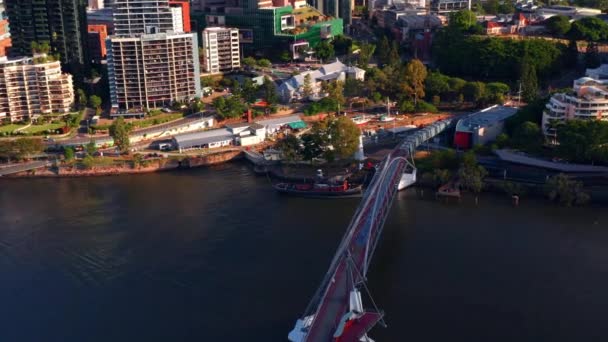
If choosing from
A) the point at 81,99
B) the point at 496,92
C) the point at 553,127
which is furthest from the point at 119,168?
the point at 496,92

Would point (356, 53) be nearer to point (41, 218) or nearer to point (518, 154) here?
point (518, 154)

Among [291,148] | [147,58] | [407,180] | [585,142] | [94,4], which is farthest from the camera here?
[94,4]

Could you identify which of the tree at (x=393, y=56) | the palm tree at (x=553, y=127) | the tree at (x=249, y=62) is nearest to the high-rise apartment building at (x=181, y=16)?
the tree at (x=249, y=62)

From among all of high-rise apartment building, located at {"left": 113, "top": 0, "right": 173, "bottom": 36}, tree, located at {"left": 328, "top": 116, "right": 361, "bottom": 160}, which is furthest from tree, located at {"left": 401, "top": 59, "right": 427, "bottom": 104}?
high-rise apartment building, located at {"left": 113, "top": 0, "right": 173, "bottom": 36}

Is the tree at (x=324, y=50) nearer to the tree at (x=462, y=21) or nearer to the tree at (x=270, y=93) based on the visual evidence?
the tree at (x=462, y=21)

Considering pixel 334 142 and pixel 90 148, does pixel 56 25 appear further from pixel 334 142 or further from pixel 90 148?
pixel 334 142

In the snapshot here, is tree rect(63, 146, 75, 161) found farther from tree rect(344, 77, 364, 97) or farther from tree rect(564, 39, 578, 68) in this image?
tree rect(564, 39, 578, 68)
